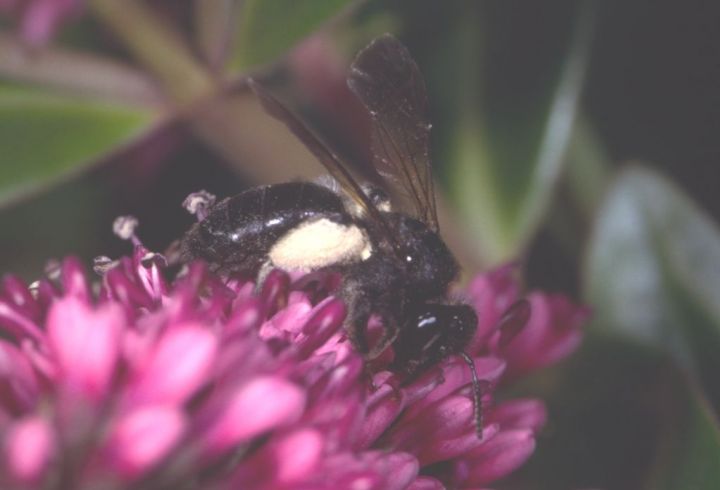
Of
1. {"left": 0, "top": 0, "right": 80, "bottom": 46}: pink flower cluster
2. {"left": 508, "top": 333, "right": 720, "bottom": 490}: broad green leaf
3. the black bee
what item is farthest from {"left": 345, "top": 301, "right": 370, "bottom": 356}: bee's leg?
{"left": 0, "top": 0, "right": 80, "bottom": 46}: pink flower cluster

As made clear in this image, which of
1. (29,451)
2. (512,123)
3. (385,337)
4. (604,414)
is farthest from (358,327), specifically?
(512,123)

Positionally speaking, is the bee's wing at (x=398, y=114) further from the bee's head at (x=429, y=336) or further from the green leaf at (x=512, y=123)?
the green leaf at (x=512, y=123)

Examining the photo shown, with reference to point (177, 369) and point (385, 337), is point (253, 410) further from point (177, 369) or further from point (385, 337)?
point (385, 337)

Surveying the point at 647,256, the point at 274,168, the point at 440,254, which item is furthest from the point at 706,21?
the point at 440,254

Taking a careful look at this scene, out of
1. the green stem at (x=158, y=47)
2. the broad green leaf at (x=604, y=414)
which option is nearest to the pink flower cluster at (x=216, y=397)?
the broad green leaf at (x=604, y=414)

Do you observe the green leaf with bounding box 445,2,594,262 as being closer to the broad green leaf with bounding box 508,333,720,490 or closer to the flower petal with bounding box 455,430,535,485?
the broad green leaf with bounding box 508,333,720,490

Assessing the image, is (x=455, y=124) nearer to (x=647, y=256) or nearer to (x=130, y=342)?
(x=647, y=256)
